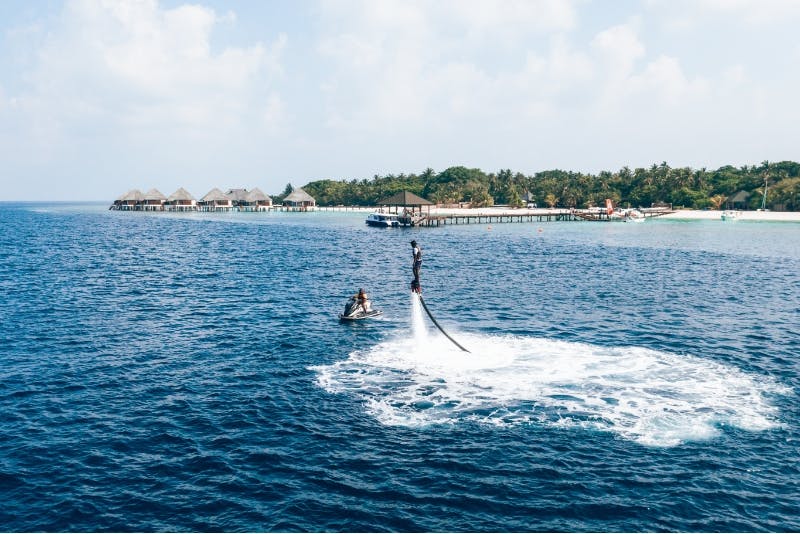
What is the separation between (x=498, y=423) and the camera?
23.9m

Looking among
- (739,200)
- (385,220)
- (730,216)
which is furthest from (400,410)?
(739,200)

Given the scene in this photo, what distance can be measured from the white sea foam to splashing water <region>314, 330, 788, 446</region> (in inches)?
1.8

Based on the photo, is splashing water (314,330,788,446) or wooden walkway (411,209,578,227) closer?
splashing water (314,330,788,446)

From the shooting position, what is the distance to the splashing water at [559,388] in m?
24.1

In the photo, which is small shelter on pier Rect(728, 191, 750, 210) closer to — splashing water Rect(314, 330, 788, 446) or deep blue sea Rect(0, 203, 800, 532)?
deep blue sea Rect(0, 203, 800, 532)

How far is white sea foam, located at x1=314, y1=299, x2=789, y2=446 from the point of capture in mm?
24109

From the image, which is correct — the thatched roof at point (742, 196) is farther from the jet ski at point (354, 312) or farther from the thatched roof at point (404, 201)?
the jet ski at point (354, 312)

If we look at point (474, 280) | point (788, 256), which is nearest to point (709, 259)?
point (788, 256)

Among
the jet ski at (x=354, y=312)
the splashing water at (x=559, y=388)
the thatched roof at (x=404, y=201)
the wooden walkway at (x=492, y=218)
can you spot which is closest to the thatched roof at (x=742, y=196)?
the wooden walkway at (x=492, y=218)

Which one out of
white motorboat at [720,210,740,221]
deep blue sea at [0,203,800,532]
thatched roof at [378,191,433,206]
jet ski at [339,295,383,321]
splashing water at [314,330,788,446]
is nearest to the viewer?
deep blue sea at [0,203,800,532]

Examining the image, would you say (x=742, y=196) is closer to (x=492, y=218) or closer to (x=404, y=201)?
(x=492, y=218)

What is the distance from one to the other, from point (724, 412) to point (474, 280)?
39.6 metres

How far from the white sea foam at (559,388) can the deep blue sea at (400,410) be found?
0.14 metres

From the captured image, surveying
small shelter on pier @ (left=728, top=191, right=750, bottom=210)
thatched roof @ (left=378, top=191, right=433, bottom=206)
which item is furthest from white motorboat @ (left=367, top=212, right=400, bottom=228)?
small shelter on pier @ (left=728, top=191, right=750, bottom=210)
